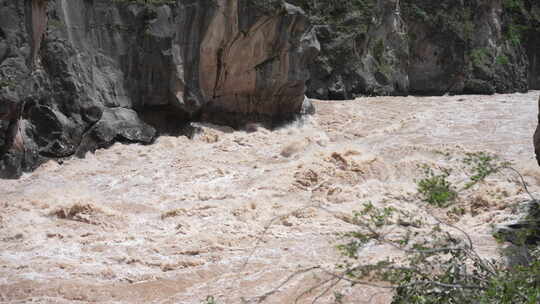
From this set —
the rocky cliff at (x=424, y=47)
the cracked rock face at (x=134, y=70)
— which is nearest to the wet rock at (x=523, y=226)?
the cracked rock face at (x=134, y=70)

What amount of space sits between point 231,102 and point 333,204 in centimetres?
648

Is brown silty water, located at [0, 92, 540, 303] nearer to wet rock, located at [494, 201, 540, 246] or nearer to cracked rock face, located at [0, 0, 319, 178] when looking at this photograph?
wet rock, located at [494, 201, 540, 246]

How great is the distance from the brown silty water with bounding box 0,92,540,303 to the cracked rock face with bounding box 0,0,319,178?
609mm

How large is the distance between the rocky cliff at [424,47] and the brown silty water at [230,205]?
313 centimetres

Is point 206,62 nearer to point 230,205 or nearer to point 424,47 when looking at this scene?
point 230,205

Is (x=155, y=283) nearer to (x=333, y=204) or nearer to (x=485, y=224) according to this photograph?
(x=333, y=204)

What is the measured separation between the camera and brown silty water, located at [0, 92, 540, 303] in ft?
29.8

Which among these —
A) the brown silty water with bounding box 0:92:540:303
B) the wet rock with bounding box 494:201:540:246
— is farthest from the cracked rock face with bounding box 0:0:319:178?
the wet rock with bounding box 494:201:540:246

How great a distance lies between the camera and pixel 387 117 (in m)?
20.1

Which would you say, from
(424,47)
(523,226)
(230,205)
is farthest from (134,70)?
(424,47)

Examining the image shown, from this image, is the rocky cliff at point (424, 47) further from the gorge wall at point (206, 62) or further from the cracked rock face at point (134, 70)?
the cracked rock face at point (134, 70)

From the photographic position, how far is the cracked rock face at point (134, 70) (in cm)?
1373

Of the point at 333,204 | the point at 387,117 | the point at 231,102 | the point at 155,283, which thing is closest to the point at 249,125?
the point at 231,102

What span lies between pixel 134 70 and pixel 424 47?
37.8ft
